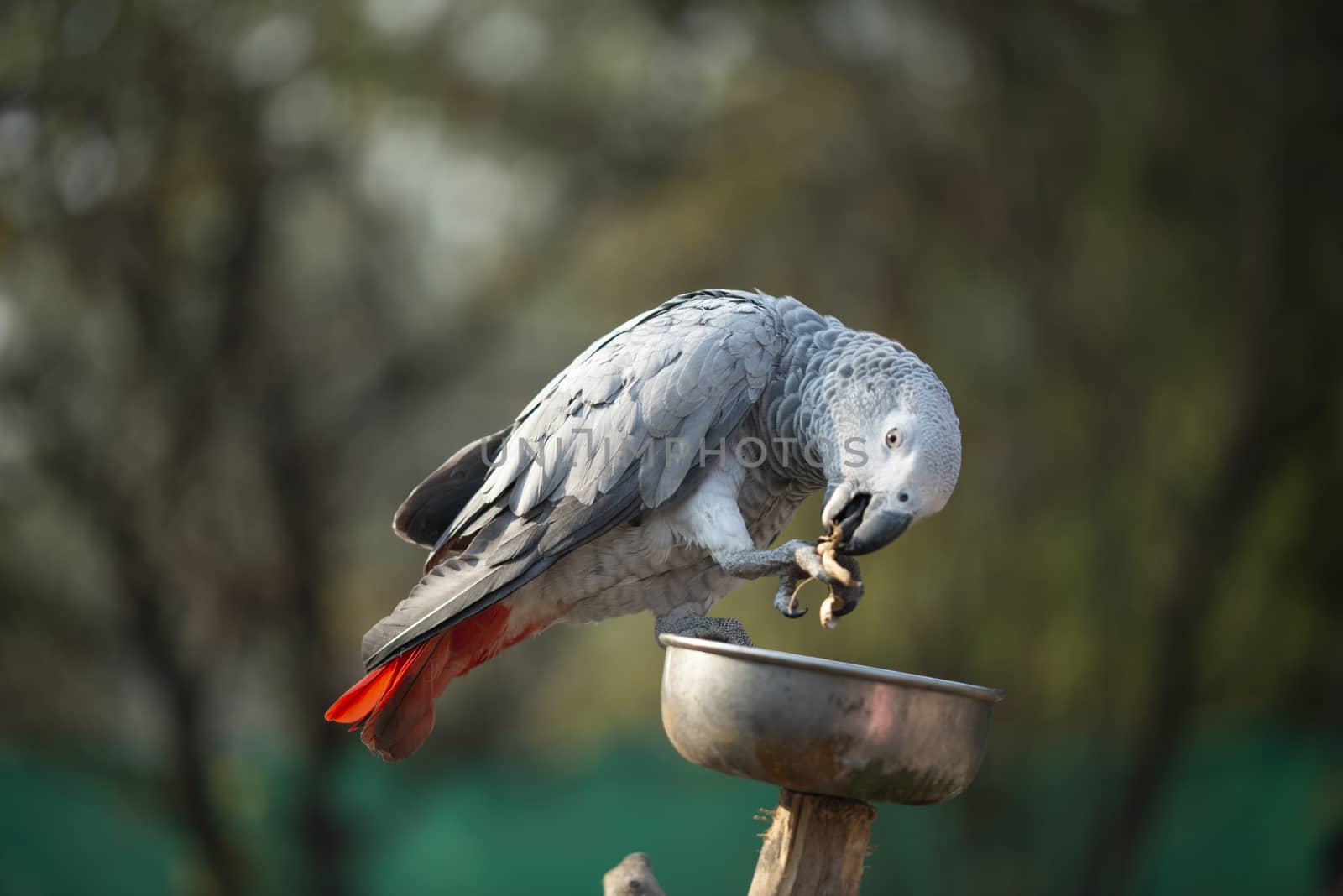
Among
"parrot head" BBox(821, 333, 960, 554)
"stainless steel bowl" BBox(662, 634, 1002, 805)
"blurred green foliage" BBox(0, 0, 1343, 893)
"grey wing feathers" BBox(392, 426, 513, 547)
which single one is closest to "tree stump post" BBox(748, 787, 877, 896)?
"stainless steel bowl" BBox(662, 634, 1002, 805)

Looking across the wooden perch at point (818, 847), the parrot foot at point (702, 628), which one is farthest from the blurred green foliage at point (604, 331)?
the wooden perch at point (818, 847)

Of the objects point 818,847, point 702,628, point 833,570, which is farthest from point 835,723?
point 702,628

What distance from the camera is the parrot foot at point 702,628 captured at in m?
1.39

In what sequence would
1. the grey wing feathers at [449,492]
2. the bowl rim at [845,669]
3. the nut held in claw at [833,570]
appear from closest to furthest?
1. the bowl rim at [845,669]
2. the nut held in claw at [833,570]
3. the grey wing feathers at [449,492]

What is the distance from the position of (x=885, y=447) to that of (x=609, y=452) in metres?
0.35

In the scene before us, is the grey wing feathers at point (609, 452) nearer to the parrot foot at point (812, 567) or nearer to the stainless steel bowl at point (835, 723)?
the parrot foot at point (812, 567)

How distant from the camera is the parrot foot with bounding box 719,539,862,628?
113cm

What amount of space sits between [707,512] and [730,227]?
301cm

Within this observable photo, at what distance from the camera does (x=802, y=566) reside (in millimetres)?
1158

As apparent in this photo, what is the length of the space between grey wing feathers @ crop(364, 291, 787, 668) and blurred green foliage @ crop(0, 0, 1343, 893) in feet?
8.02

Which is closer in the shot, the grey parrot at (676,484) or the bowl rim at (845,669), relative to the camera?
the bowl rim at (845,669)

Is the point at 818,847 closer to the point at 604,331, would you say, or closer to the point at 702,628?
the point at 702,628

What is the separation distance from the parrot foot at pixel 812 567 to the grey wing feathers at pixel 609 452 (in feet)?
0.43

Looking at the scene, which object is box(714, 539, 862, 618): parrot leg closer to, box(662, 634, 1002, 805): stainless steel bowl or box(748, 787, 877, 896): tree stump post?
box(662, 634, 1002, 805): stainless steel bowl
